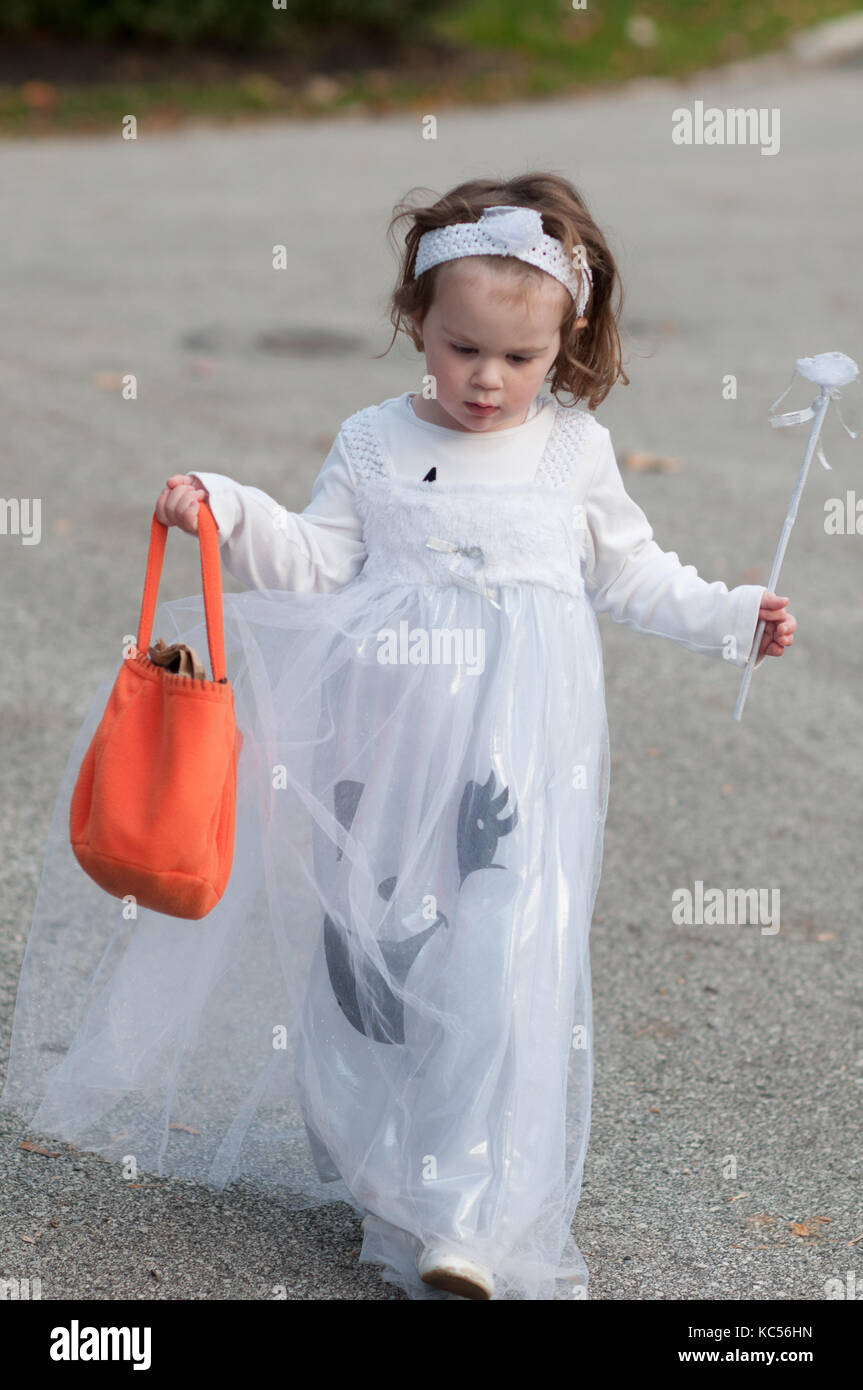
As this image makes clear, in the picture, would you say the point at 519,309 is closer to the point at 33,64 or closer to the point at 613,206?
the point at 613,206

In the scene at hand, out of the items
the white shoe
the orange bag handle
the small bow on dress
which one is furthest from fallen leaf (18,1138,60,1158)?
the small bow on dress

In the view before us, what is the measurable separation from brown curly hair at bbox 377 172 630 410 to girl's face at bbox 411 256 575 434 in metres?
0.03

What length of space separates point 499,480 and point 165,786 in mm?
745

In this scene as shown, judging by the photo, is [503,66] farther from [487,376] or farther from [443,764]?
[443,764]

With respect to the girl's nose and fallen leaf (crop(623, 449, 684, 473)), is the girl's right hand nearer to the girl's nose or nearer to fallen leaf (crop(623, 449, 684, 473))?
the girl's nose

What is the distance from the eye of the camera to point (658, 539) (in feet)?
20.5

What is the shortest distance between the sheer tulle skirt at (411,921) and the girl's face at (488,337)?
0.31 meters

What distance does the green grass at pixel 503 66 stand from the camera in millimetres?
13320

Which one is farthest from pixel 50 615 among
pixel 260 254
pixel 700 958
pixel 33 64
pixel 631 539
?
pixel 33 64

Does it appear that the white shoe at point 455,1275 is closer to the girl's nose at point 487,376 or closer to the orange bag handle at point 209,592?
the orange bag handle at point 209,592

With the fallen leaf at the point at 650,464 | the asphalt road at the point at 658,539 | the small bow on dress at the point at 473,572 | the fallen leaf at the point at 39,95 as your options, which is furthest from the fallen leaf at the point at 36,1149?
the fallen leaf at the point at 39,95

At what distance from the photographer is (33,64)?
14.0m

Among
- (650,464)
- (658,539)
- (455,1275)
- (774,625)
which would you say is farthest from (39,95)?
(455,1275)

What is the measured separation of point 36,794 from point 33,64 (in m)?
11.4
